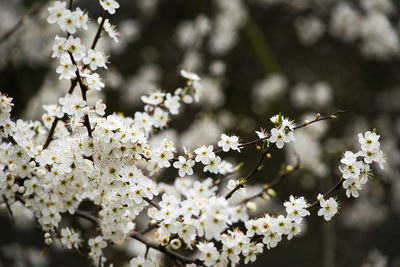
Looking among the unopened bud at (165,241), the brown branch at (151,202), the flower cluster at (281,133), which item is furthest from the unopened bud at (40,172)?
the flower cluster at (281,133)

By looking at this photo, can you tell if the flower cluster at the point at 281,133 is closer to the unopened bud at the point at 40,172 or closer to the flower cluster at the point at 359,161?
the flower cluster at the point at 359,161

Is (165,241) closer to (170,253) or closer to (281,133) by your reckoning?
(170,253)

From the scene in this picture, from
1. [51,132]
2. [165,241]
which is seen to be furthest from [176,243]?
[51,132]

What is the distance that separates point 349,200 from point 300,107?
62.7 inches

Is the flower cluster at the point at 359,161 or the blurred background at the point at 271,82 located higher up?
the blurred background at the point at 271,82

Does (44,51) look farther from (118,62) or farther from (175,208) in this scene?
(175,208)

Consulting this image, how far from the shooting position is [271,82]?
230 inches

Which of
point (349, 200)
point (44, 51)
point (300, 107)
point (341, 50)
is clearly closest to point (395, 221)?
point (349, 200)

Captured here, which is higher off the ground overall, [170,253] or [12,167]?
[12,167]

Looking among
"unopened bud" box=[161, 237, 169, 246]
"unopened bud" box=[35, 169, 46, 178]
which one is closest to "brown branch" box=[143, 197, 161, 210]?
"unopened bud" box=[161, 237, 169, 246]

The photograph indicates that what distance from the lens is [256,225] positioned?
Result: 2.13 m

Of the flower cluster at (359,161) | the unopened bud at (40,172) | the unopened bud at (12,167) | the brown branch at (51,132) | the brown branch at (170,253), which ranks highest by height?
the brown branch at (51,132)

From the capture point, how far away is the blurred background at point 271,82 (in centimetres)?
534

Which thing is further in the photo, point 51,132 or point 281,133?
point 51,132
